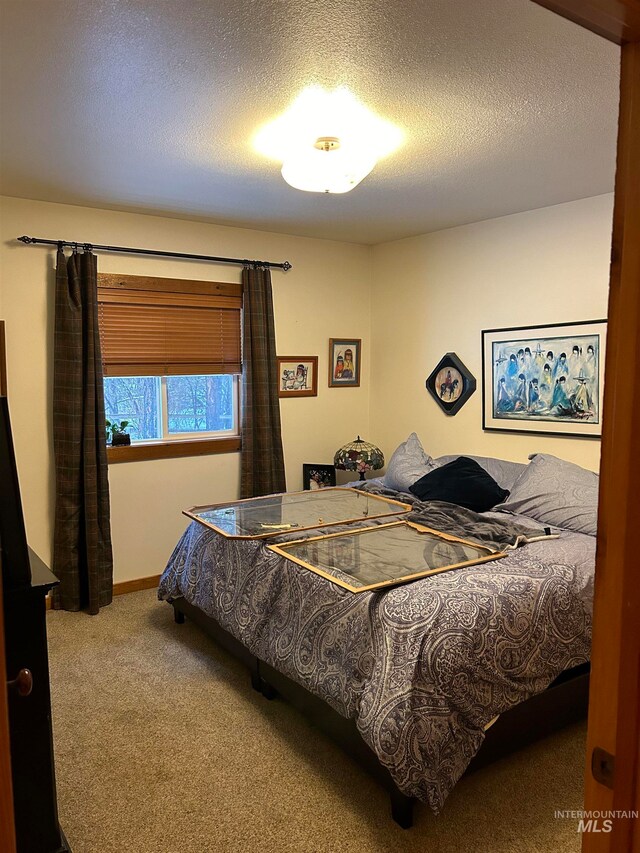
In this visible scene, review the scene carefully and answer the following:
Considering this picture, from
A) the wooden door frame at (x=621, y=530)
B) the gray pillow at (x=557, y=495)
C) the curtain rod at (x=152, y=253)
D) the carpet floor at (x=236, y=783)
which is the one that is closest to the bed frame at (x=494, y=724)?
the carpet floor at (x=236, y=783)

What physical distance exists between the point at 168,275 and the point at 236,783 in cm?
326

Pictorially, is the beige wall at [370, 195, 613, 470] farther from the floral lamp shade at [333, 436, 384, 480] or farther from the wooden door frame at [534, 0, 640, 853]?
the wooden door frame at [534, 0, 640, 853]

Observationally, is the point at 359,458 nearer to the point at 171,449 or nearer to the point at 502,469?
the point at 502,469

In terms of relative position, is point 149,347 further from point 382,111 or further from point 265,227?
point 382,111

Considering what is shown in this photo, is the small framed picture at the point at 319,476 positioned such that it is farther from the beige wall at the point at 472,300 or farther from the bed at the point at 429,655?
the bed at the point at 429,655

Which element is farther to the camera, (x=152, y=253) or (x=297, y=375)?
(x=297, y=375)

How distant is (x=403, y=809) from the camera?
6.85 ft

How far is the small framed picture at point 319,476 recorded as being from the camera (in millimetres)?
4977

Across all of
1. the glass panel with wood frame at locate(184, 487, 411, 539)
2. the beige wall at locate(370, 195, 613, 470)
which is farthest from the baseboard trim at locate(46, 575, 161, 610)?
the beige wall at locate(370, 195, 613, 470)

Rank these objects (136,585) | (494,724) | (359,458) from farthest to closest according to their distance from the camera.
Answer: (359,458), (136,585), (494,724)

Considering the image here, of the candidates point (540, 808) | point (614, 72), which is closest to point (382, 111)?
point (614, 72)

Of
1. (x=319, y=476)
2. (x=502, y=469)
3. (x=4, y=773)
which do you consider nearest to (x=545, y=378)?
(x=502, y=469)

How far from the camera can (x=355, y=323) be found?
535cm

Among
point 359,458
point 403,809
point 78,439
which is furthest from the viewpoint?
point 359,458
